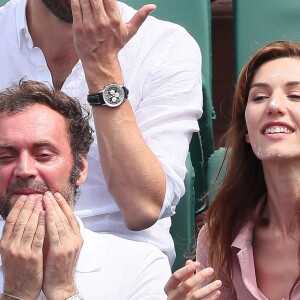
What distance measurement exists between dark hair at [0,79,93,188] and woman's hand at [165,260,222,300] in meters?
0.33

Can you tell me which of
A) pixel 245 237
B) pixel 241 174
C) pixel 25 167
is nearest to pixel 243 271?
pixel 245 237

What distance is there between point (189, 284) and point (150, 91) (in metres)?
0.65

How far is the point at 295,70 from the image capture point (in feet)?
6.03

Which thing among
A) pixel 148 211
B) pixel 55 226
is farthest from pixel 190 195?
pixel 55 226

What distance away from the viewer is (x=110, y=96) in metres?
1.87

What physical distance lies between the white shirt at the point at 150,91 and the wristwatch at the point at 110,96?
0.16 m

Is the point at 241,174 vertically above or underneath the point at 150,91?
underneath

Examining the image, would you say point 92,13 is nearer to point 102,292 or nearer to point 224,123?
point 102,292

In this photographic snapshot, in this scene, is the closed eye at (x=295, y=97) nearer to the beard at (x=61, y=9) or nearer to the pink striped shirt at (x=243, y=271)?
the pink striped shirt at (x=243, y=271)

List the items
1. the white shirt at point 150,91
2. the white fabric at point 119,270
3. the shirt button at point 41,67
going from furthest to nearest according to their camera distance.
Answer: the shirt button at point 41,67
the white shirt at point 150,91
the white fabric at point 119,270

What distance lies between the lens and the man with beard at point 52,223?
1570mm

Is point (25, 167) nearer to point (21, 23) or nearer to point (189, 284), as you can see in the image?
point (189, 284)

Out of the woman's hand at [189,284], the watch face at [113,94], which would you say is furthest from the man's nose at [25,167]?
the woman's hand at [189,284]

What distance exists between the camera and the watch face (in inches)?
73.4
